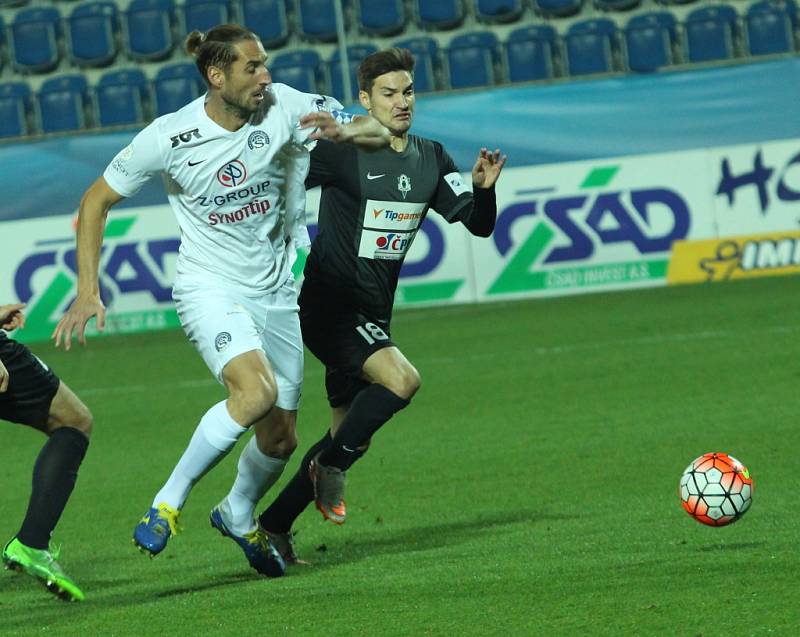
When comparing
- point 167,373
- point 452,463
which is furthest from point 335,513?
point 167,373

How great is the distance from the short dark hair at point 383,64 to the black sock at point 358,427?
129 cm

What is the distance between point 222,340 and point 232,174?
2.04 ft

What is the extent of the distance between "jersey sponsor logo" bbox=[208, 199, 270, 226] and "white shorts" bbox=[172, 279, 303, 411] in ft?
0.83

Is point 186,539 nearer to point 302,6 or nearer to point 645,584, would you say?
point 645,584

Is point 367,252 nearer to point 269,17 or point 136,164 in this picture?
point 136,164

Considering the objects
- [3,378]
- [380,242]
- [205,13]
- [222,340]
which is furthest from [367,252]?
[205,13]

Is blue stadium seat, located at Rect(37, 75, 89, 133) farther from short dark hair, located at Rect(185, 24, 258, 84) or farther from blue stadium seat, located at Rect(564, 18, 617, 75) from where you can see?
short dark hair, located at Rect(185, 24, 258, 84)

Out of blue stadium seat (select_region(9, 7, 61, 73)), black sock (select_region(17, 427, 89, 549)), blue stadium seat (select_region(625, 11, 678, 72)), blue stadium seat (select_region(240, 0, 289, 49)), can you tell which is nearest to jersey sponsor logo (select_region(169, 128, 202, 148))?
black sock (select_region(17, 427, 89, 549))

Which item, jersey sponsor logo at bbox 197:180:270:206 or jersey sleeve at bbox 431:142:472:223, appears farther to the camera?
jersey sleeve at bbox 431:142:472:223

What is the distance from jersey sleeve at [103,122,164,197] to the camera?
5.61 meters

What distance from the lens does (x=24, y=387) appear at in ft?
18.3

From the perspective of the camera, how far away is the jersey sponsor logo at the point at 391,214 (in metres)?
6.30

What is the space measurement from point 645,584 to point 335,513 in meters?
1.45

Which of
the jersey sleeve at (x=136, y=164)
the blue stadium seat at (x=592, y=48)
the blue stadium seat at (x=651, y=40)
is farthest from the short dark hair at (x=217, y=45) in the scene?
the blue stadium seat at (x=651, y=40)
